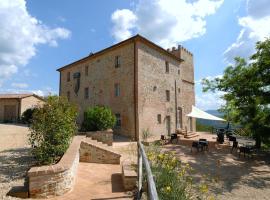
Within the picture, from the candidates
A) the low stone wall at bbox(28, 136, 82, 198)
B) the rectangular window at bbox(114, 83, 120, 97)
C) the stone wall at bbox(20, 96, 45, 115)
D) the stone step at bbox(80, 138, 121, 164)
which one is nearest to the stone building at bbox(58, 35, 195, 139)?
the rectangular window at bbox(114, 83, 120, 97)

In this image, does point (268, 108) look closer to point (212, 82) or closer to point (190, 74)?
point (212, 82)

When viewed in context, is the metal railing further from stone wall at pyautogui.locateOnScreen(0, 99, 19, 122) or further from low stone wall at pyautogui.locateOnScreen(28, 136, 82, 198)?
stone wall at pyautogui.locateOnScreen(0, 99, 19, 122)

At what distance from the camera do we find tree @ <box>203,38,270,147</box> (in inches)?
539

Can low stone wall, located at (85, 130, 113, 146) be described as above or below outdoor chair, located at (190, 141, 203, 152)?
above

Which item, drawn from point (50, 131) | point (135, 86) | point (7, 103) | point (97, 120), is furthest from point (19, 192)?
point (7, 103)

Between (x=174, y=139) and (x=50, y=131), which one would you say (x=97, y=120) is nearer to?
(x=174, y=139)

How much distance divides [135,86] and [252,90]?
A: 8.14 metres

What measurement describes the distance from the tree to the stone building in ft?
15.1

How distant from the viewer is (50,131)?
760 cm

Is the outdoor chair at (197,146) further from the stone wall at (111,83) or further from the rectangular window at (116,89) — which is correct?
the rectangular window at (116,89)

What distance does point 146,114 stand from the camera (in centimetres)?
1873

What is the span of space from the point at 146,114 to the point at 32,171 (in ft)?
46.1

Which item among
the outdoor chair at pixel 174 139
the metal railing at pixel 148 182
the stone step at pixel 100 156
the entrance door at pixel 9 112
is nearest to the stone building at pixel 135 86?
the outdoor chair at pixel 174 139

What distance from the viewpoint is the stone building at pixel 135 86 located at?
18328 mm
